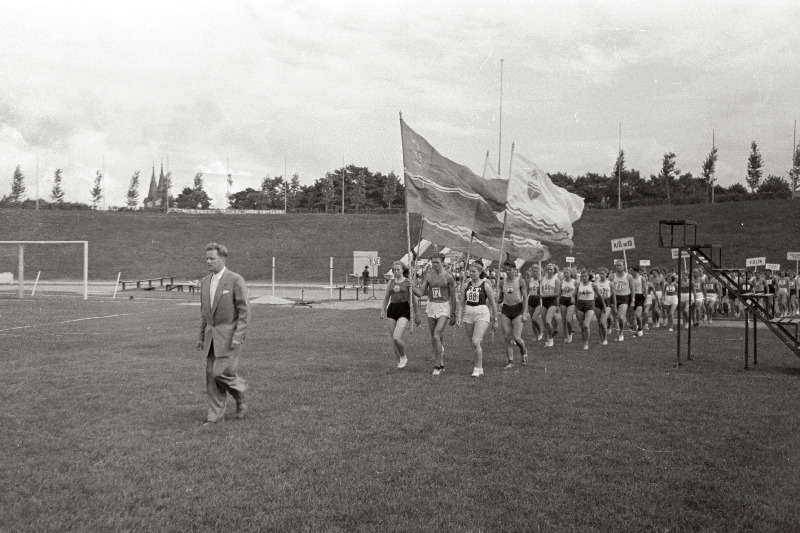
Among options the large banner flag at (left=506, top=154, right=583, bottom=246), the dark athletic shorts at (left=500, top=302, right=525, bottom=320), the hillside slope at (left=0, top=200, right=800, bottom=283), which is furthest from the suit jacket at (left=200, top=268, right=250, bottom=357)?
the hillside slope at (left=0, top=200, right=800, bottom=283)

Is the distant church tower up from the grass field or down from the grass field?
up

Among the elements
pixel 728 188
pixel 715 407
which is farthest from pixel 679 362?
pixel 728 188

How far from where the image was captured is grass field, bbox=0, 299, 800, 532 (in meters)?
4.83

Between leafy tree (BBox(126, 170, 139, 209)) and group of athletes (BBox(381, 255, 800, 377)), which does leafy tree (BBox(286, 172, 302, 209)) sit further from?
group of athletes (BBox(381, 255, 800, 377))

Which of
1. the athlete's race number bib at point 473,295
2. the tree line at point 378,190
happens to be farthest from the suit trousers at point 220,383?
the tree line at point 378,190

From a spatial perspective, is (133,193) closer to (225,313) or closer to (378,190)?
(378,190)

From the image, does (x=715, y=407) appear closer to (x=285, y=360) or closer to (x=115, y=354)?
(x=285, y=360)

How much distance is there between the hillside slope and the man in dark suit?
141 feet

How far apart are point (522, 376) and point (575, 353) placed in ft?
11.5

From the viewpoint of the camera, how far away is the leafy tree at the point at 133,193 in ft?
280

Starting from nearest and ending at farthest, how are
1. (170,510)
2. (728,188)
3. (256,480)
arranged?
1. (170,510)
2. (256,480)
3. (728,188)

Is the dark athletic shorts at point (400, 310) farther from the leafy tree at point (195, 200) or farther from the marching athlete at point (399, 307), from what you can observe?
the leafy tree at point (195, 200)

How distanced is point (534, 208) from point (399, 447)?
10.9 metres

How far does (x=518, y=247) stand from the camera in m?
17.7
